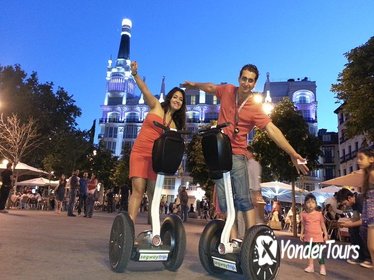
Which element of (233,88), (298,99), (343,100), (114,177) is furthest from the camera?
(298,99)

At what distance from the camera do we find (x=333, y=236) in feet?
48.4

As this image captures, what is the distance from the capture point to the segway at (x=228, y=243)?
356cm

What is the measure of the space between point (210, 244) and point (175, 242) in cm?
39

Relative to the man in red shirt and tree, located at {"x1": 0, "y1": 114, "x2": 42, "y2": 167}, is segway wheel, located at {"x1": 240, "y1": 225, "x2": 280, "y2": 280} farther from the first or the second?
tree, located at {"x1": 0, "y1": 114, "x2": 42, "y2": 167}

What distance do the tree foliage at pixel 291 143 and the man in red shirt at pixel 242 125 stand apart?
1233 centimetres

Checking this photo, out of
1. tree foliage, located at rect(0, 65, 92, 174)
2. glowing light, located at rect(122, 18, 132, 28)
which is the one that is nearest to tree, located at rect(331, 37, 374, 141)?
tree foliage, located at rect(0, 65, 92, 174)

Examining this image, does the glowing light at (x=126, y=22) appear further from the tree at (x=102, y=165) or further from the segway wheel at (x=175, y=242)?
the segway wheel at (x=175, y=242)

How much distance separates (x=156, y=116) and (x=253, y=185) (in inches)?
79.2

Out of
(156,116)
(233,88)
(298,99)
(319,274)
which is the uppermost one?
(298,99)

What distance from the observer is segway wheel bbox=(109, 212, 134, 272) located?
378 cm

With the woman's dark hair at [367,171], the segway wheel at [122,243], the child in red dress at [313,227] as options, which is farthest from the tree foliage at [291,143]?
the segway wheel at [122,243]

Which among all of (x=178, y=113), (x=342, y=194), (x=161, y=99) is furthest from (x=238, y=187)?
(x=161, y=99)

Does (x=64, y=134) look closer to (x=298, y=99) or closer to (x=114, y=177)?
(x=114, y=177)

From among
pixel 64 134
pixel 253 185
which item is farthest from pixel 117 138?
pixel 253 185
